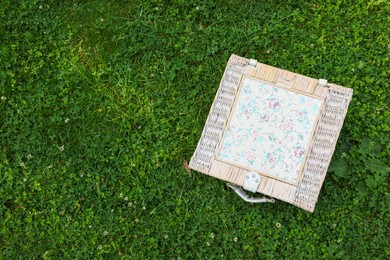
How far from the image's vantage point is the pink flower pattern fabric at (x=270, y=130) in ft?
11.8

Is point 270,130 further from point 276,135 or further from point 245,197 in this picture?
point 245,197

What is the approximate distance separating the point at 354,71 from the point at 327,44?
1.12 feet

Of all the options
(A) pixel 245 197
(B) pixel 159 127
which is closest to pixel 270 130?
(A) pixel 245 197

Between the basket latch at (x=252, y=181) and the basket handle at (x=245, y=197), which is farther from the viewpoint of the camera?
the basket handle at (x=245, y=197)

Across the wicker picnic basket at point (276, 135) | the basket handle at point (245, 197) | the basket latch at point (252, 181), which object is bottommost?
the basket handle at point (245, 197)

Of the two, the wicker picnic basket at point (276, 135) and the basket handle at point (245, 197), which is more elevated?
Answer: the wicker picnic basket at point (276, 135)

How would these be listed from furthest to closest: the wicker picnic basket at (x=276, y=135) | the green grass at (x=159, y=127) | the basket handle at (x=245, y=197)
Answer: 1. the green grass at (x=159, y=127)
2. the basket handle at (x=245, y=197)
3. the wicker picnic basket at (x=276, y=135)

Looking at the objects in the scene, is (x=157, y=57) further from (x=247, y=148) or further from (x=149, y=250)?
(x=149, y=250)

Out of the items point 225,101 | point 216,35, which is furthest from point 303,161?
point 216,35

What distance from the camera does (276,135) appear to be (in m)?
3.62

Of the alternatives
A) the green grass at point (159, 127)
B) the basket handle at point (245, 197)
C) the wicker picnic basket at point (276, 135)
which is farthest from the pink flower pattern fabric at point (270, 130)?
the green grass at point (159, 127)

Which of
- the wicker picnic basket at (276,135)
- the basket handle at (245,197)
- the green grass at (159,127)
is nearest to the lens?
the wicker picnic basket at (276,135)

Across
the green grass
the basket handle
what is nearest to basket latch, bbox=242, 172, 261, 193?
the basket handle

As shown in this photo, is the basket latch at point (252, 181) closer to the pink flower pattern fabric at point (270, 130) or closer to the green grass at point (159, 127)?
the pink flower pattern fabric at point (270, 130)
